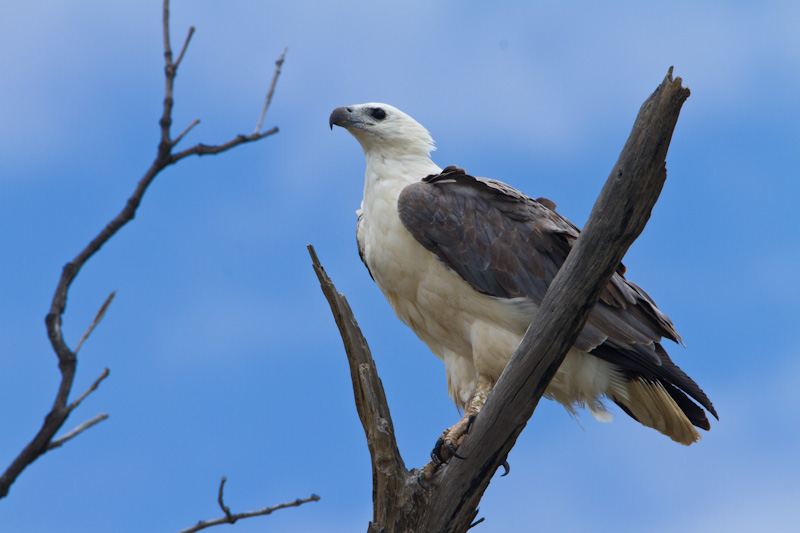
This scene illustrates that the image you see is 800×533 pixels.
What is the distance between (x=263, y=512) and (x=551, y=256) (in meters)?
2.78

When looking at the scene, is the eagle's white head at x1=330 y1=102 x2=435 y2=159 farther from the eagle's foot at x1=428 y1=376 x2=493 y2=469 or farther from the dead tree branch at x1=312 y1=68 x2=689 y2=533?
the eagle's foot at x1=428 y1=376 x2=493 y2=469

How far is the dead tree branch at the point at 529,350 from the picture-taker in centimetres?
331

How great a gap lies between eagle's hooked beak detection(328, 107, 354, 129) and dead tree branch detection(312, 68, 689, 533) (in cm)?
164

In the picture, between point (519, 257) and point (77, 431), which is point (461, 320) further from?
point (77, 431)

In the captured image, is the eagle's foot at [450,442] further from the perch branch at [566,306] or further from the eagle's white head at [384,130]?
the eagle's white head at [384,130]

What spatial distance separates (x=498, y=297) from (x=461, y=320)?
0.31 m

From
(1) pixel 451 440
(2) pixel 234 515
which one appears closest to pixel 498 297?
(1) pixel 451 440

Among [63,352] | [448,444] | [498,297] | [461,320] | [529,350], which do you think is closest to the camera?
[63,352]

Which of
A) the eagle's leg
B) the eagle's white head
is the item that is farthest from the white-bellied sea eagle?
the eagle's white head

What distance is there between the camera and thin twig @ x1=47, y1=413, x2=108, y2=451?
176cm

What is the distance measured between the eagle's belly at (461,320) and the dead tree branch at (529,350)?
28.7 inches

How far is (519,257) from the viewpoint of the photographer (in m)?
4.95

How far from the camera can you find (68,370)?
5.54 feet

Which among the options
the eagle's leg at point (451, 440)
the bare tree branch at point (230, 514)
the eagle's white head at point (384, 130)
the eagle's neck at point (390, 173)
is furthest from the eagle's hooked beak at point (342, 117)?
the bare tree branch at point (230, 514)
